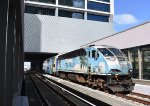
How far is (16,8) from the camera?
881 centimetres

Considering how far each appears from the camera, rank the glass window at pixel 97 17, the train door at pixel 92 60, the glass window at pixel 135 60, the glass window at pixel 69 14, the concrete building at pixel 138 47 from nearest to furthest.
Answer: the train door at pixel 92 60
the concrete building at pixel 138 47
the glass window at pixel 135 60
the glass window at pixel 69 14
the glass window at pixel 97 17

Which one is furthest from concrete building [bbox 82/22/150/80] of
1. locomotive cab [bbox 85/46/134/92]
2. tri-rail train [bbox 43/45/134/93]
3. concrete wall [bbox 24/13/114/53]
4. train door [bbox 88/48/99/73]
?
concrete wall [bbox 24/13/114/53]

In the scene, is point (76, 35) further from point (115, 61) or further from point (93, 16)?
point (115, 61)

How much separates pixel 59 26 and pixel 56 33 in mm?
1964

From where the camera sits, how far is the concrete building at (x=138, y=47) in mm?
25864

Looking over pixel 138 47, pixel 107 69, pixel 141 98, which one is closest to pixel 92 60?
pixel 107 69

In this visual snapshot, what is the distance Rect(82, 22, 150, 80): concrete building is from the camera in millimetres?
25864

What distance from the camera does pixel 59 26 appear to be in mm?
61281

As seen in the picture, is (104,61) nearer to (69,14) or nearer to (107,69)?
(107,69)

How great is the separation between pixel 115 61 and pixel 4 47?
1325 centimetres

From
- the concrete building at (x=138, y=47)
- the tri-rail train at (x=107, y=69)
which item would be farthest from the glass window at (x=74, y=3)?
the tri-rail train at (x=107, y=69)

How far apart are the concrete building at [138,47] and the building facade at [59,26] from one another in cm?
2965

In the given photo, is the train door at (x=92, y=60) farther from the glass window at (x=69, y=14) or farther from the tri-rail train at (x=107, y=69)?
the glass window at (x=69, y=14)

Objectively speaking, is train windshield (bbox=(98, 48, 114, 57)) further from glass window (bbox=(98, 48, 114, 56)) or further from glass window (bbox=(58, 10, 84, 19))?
glass window (bbox=(58, 10, 84, 19))
